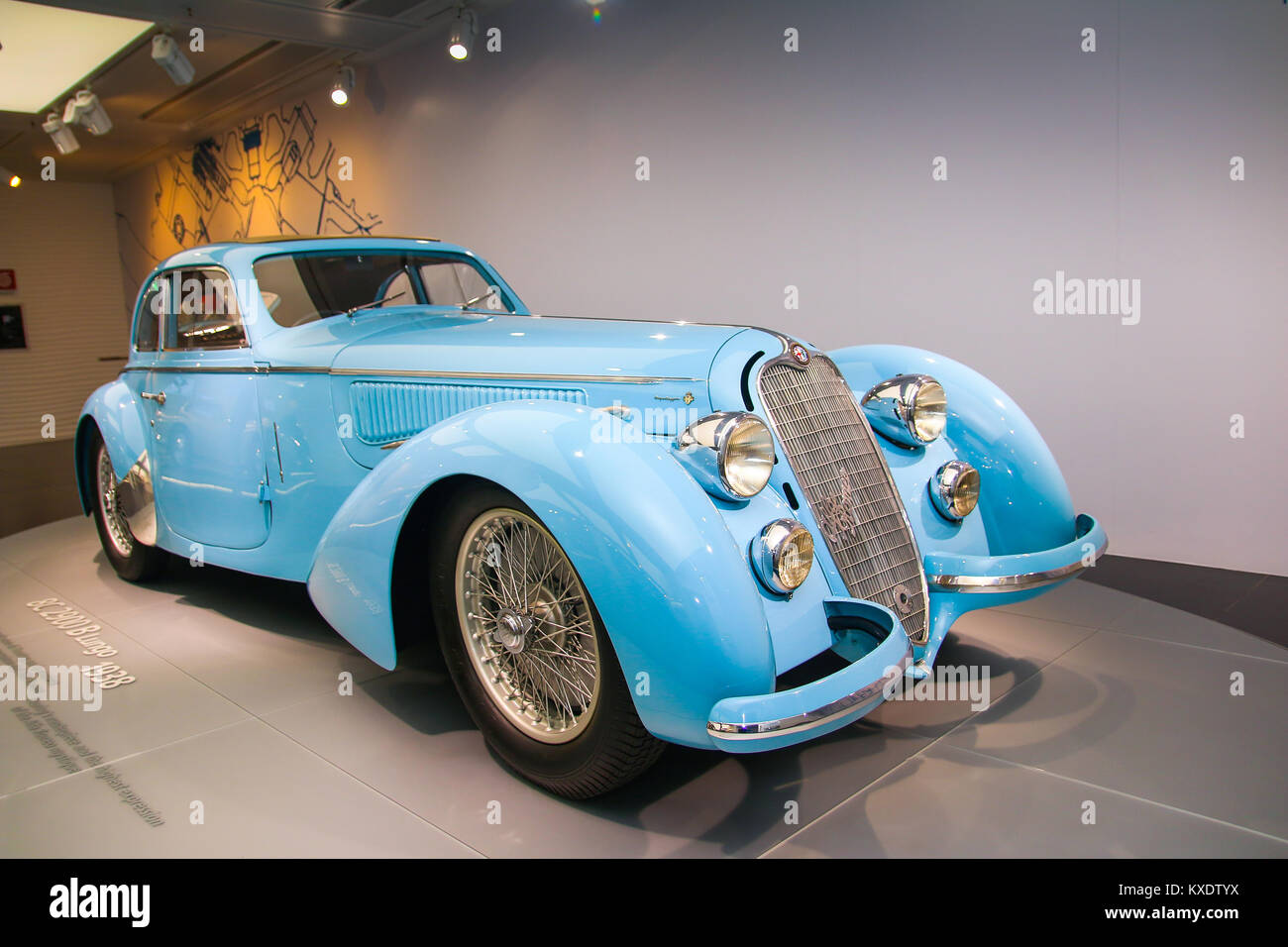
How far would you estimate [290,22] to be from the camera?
6.14 meters

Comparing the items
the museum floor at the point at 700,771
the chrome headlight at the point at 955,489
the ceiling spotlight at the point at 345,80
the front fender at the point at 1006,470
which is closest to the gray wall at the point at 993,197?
the museum floor at the point at 700,771

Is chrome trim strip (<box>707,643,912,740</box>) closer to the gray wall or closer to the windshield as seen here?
the windshield

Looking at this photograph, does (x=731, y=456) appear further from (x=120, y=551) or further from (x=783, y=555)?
(x=120, y=551)

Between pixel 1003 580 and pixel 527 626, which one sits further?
pixel 1003 580

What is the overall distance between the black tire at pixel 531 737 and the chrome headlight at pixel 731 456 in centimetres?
40

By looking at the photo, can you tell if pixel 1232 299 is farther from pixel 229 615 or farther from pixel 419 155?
pixel 419 155

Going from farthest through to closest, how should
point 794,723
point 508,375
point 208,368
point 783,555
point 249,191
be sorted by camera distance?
point 249,191, point 208,368, point 508,375, point 783,555, point 794,723

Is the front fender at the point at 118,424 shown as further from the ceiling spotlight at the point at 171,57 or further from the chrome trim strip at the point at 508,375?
the ceiling spotlight at the point at 171,57

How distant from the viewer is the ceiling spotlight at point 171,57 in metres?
5.99

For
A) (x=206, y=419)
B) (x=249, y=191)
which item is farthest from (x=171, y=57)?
(x=206, y=419)

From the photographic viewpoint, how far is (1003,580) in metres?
2.40

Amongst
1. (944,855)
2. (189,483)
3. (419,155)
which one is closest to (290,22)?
(419,155)

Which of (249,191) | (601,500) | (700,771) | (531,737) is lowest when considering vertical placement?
(700,771)

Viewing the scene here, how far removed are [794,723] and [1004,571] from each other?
3.33 ft
